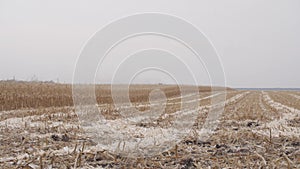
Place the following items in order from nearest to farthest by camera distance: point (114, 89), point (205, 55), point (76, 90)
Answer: point (205, 55)
point (76, 90)
point (114, 89)

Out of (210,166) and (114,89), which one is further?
(114,89)

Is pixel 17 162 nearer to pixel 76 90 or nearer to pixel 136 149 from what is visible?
pixel 136 149

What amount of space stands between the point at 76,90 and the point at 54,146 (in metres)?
12.4

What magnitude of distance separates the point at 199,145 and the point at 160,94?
23361 mm

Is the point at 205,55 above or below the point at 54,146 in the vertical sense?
above

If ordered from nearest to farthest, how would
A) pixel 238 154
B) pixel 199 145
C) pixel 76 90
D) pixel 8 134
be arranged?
pixel 238 154 < pixel 199 145 < pixel 8 134 < pixel 76 90

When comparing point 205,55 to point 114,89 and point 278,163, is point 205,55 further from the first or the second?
point 114,89

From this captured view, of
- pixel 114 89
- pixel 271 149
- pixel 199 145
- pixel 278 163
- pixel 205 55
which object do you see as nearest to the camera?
pixel 278 163

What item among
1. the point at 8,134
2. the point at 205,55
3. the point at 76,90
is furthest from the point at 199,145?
the point at 76,90

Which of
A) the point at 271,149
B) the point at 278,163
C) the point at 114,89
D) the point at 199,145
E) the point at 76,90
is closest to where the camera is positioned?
the point at 278,163

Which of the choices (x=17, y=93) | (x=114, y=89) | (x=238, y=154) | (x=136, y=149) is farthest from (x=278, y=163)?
(x=114, y=89)

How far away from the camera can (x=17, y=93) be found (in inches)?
527

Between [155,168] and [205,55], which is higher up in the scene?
[205,55]

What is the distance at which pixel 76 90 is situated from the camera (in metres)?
16.3
